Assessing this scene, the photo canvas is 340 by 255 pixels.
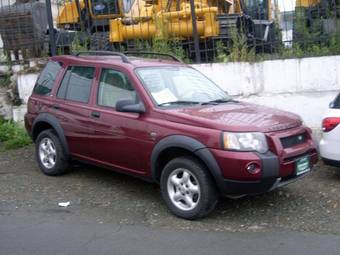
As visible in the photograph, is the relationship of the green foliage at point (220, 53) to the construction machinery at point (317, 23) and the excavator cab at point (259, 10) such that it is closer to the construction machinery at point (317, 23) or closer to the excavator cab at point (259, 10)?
the construction machinery at point (317, 23)

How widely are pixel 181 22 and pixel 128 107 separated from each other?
4938 mm

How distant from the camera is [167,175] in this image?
6.11 m

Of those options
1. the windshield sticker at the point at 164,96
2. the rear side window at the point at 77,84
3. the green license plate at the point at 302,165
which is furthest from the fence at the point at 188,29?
the green license plate at the point at 302,165

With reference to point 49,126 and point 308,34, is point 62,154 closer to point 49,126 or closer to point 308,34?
point 49,126

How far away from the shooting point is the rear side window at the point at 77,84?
7270 millimetres

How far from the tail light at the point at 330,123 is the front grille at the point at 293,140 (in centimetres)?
75

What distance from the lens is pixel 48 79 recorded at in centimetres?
803

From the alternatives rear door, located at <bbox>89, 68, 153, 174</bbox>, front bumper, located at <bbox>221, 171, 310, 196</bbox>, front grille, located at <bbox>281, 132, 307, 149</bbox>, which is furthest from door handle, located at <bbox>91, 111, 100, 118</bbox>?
front grille, located at <bbox>281, 132, 307, 149</bbox>

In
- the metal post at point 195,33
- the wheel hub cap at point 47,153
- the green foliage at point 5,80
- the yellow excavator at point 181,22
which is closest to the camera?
the wheel hub cap at point 47,153

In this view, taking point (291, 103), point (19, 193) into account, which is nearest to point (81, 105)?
point (19, 193)

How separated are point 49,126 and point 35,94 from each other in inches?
24.0

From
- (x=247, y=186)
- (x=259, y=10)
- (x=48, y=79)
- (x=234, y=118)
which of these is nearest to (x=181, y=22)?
(x=259, y=10)

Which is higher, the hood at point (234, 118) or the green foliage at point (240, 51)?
the green foliage at point (240, 51)

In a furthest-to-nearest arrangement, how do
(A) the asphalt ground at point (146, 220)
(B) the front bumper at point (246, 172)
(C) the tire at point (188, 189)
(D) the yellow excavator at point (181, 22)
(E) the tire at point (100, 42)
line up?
(E) the tire at point (100, 42)
(D) the yellow excavator at point (181, 22)
(C) the tire at point (188, 189)
(B) the front bumper at point (246, 172)
(A) the asphalt ground at point (146, 220)
